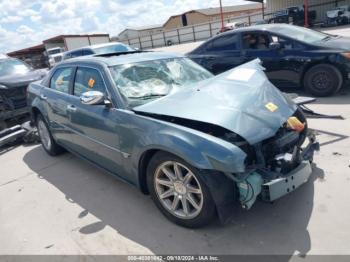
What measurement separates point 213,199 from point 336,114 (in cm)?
382

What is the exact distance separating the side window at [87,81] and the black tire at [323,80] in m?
4.58

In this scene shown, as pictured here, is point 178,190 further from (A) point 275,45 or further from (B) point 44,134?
(A) point 275,45

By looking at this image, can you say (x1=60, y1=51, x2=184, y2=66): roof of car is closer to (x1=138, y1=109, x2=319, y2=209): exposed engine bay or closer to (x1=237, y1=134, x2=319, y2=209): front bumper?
(x1=138, y1=109, x2=319, y2=209): exposed engine bay

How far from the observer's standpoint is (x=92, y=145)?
Result: 4.06 metres

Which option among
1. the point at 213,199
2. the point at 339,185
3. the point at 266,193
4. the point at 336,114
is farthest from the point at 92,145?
the point at 336,114

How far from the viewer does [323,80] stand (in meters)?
6.55

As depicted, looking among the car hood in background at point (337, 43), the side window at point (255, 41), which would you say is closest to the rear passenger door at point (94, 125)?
the side window at point (255, 41)

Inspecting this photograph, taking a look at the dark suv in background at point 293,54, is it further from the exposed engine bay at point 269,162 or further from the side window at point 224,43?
the exposed engine bay at point 269,162

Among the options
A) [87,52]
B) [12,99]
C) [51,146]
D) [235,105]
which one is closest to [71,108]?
[51,146]

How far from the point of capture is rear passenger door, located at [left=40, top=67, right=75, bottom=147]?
4.60 meters

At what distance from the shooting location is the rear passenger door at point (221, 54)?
7527mm

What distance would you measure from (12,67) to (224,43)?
6.24 m

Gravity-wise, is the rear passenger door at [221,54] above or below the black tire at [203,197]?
above

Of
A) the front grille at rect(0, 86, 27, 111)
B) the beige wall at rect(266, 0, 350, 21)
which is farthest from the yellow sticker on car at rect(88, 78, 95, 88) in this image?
the beige wall at rect(266, 0, 350, 21)
